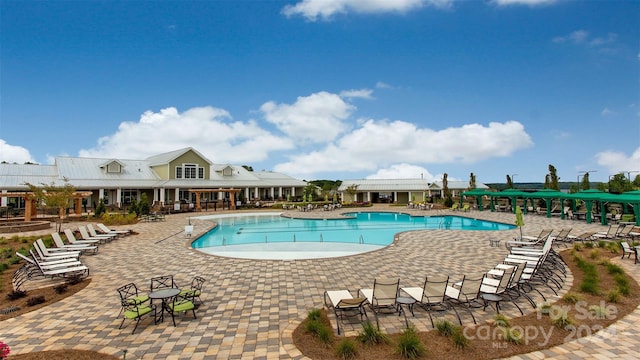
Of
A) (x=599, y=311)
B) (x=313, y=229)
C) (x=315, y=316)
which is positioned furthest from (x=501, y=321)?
(x=313, y=229)

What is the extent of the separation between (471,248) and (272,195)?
106ft

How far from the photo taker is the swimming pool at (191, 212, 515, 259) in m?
14.4

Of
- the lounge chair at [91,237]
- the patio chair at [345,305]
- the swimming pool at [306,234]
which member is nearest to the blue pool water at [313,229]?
the swimming pool at [306,234]

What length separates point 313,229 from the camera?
2248cm

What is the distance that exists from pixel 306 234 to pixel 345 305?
14195 millimetres

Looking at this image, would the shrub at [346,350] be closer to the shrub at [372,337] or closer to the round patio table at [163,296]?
the shrub at [372,337]

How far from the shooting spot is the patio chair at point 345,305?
6094mm

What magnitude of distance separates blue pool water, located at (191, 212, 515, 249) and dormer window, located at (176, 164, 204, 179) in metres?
12.0

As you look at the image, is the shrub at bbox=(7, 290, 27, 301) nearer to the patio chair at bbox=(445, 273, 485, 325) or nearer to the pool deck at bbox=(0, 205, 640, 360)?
the pool deck at bbox=(0, 205, 640, 360)

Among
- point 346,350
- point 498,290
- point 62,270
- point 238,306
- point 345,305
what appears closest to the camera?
point 346,350

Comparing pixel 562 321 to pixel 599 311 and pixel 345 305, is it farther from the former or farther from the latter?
pixel 345 305

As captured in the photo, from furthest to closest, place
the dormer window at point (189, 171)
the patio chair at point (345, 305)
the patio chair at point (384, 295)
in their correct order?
the dormer window at point (189, 171) < the patio chair at point (384, 295) < the patio chair at point (345, 305)

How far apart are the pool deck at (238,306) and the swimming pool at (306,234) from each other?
2.26 metres

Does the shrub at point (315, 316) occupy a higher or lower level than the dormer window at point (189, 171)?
lower
